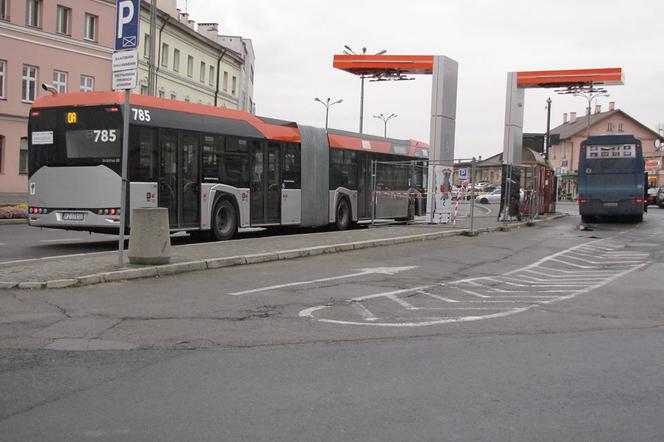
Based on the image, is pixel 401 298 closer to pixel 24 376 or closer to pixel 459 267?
pixel 459 267

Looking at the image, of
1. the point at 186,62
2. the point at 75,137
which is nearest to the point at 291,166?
the point at 75,137

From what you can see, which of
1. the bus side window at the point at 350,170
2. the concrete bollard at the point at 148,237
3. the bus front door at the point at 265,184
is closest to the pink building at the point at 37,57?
the bus side window at the point at 350,170

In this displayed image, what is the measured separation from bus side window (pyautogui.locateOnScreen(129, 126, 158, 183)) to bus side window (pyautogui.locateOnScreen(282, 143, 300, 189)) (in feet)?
16.0

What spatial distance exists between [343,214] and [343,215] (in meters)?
0.04

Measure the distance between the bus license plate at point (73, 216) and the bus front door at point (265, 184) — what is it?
188 inches

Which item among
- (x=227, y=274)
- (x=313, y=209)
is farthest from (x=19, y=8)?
(x=227, y=274)

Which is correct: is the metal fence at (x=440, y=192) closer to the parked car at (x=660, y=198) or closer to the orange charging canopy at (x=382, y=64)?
the orange charging canopy at (x=382, y=64)

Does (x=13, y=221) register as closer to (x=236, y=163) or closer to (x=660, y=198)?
(x=236, y=163)

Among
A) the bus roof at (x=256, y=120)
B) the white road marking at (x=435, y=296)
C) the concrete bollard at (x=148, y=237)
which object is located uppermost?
the bus roof at (x=256, y=120)

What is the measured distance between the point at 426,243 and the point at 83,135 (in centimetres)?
892

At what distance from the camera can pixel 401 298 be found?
8.88m

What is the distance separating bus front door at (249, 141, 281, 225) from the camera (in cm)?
1755

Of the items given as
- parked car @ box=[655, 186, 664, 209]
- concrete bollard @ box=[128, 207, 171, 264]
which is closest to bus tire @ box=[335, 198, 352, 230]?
concrete bollard @ box=[128, 207, 171, 264]

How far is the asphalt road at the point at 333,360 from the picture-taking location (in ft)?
13.5
